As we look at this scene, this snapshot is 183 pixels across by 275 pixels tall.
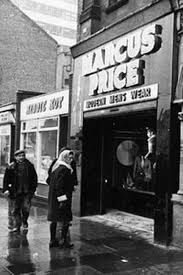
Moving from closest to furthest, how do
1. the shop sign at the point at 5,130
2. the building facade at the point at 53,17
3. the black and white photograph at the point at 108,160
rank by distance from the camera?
the black and white photograph at the point at 108,160, the shop sign at the point at 5,130, the building facade at the point at 53,17

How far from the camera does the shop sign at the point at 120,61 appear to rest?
8484 millimetres

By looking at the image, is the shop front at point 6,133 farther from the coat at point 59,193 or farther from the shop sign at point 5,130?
the coat at point 59,193

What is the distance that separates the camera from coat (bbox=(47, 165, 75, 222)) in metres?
7.46

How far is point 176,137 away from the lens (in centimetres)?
788

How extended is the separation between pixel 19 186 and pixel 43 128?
5.53 metres

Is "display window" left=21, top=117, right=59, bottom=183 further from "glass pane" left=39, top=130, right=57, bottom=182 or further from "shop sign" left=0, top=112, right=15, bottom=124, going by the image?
"shop sign" left=0, top=112, right=15, bottom=124

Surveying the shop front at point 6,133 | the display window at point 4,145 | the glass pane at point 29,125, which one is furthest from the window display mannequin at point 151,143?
the display window at point 4,145

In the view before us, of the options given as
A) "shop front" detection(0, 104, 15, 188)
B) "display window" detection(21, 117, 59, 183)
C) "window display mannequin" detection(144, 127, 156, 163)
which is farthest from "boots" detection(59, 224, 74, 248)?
"shop front" detection(0, 104, 15, 188)

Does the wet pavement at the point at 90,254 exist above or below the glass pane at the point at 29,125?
below

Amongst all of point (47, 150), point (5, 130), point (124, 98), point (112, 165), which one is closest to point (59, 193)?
point (124, 98)

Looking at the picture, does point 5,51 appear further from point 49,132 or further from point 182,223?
point 182,223

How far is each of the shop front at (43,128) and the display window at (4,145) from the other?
194cm

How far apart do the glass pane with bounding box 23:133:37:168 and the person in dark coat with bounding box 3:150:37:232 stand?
233 inches

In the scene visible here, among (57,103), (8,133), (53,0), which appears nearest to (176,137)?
(57,103)
